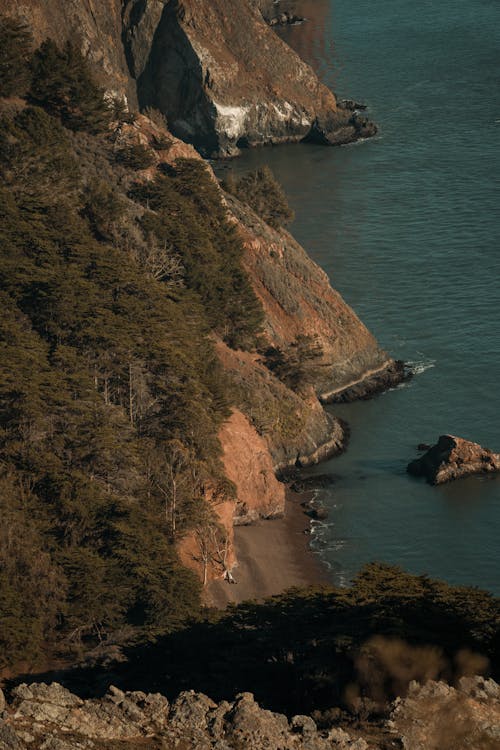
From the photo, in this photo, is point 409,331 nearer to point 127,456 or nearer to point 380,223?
point 380,223

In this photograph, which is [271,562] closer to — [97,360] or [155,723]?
[97,360]

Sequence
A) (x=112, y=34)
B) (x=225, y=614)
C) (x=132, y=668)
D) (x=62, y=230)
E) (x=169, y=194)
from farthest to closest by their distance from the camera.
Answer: (x=112, y=34), (x=169, y=194), (x=62, y=230), (x=225, y=614), (x=132, y=668)

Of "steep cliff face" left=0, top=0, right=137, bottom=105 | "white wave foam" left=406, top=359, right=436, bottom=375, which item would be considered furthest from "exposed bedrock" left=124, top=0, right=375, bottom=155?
"white wave foam" left=406, top=359, right=436, bottom=375

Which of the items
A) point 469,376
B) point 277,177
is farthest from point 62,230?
point 277,177

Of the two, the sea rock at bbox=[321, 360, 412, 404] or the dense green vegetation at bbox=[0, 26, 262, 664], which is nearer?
the dense green vegetation at bbox=[0, 26, 262, 664]

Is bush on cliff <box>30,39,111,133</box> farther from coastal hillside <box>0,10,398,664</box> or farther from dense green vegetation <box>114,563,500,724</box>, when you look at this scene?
dense green vegetation <box>114,563,500,724</box>

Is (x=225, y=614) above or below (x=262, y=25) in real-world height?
below
